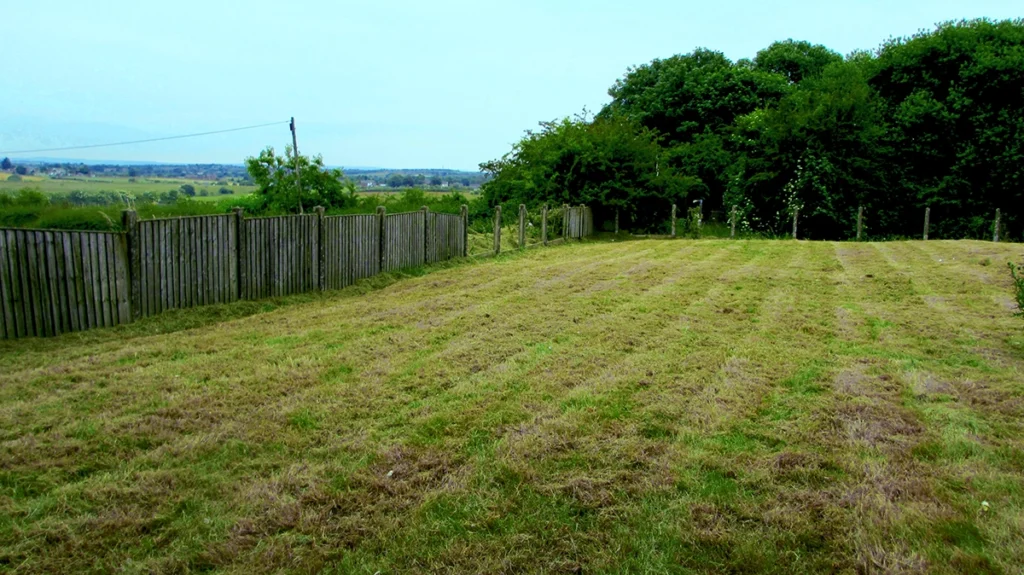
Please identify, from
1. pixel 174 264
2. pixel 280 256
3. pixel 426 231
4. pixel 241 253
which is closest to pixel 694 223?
pixel 426 231

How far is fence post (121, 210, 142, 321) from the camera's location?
25.9ft

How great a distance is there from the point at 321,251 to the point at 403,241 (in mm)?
2568

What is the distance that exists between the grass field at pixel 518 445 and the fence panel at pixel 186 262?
0.59 metres

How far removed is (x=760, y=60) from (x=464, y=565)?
42912mm

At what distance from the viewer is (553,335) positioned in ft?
23.9

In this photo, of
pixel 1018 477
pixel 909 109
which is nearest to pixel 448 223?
pixel 1018 477

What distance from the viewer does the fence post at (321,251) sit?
10758 millimetres

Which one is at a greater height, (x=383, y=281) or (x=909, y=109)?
(x=909, y=109)

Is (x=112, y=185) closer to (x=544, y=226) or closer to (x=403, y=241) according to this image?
(x=403, y=241)

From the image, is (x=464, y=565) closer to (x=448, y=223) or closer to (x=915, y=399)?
(x=915, y=399)

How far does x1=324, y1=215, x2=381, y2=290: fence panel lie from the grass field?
9.45 feet

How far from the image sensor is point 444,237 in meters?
15.0

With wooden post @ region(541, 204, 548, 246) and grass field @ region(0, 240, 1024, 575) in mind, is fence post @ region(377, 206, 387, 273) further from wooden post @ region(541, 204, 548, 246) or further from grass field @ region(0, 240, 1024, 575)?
wooden post @ region(541, 204, 548, 246)

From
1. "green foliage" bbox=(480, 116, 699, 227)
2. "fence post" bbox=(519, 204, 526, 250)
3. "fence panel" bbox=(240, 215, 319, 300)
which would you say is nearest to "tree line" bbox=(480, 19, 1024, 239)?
"green foliage" bbox=(480, 116, 699, 227)
